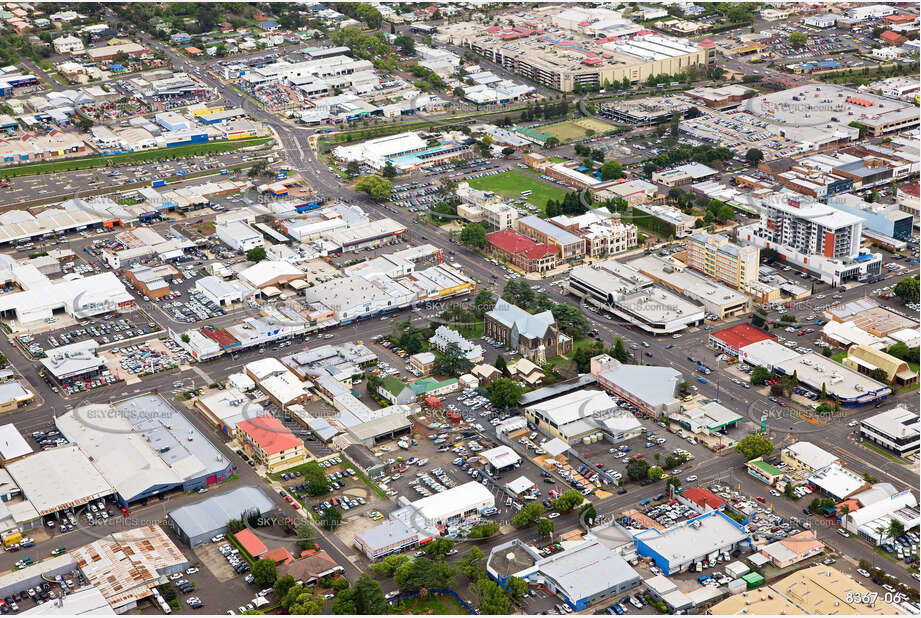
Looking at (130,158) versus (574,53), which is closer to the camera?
(130,158)

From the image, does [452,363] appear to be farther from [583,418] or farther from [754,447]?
[754,447]

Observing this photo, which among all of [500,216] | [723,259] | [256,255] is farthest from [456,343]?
[256,255]

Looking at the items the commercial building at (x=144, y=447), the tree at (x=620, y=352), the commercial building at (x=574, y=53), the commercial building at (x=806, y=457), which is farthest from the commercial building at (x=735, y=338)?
the commercial building at (x=574, y=53)

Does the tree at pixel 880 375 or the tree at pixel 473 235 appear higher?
the tree at pixel 473 235

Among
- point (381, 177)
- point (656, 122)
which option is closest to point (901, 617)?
point (381, 177)

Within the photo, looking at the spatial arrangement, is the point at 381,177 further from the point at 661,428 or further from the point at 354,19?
the point at 354,19

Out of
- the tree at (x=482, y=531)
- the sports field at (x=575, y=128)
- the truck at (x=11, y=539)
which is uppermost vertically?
the truck at (x=11, y=539)

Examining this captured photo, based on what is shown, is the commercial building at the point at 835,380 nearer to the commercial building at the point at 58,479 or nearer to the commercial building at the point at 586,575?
the commercial building at the point at 586,575
